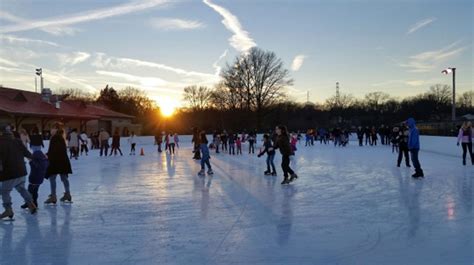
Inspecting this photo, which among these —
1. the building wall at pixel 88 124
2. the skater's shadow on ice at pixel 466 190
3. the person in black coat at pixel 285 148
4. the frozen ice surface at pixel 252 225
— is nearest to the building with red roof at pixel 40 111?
the building wall at pixel 88 124

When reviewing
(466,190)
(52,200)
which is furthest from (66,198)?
(466,190)

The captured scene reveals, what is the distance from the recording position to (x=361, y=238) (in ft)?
16.5

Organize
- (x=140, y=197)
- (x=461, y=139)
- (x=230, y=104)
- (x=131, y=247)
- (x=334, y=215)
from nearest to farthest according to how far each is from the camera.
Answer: (x=131, y=247), (x=334, y=215), (x=140, y=197), (x=461, y=139), (x=230, y=104)

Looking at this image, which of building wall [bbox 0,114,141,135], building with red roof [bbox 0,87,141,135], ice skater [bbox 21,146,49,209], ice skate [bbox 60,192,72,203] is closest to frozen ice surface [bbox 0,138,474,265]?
ice skate [bbox 60,192,72,203]

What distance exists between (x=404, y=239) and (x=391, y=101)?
88.5 m

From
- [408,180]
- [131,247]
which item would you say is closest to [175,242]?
[131,247]

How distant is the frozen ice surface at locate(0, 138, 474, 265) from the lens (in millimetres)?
4406

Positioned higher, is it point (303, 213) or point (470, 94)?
point (470, 94)

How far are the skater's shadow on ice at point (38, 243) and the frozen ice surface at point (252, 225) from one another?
12 millimetres

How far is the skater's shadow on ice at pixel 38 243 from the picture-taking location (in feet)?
14.3

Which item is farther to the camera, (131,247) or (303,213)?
(303,213)

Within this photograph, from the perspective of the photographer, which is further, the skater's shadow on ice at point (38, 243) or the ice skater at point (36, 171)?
the ice skater at point (36, 171)

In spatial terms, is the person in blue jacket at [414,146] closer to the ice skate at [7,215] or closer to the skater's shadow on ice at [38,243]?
the skater's shadow on ice at [38,243]

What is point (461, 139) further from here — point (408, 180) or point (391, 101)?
point (391, 101)
